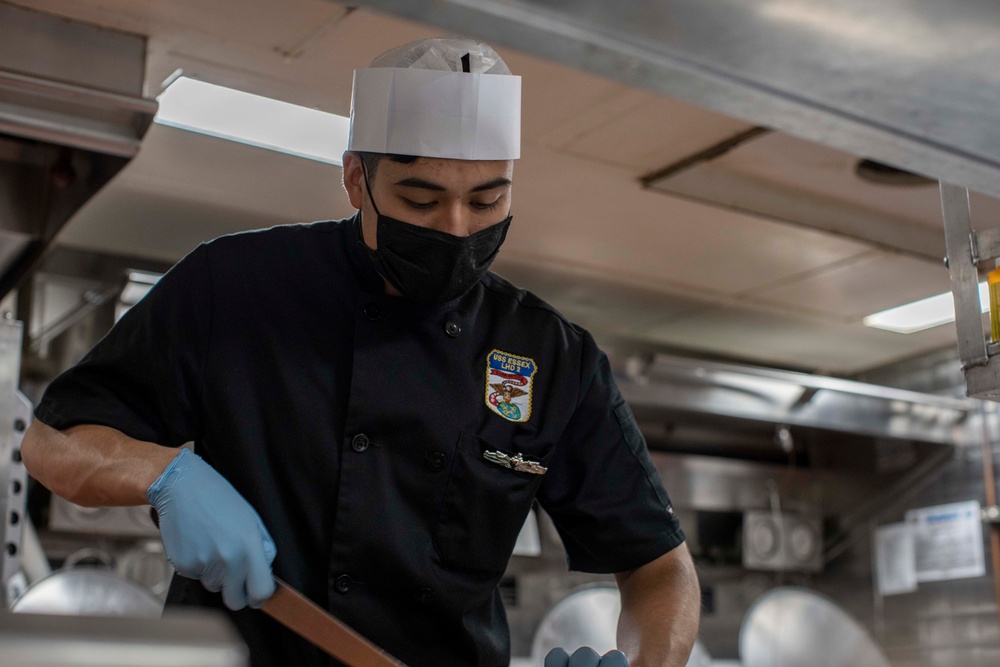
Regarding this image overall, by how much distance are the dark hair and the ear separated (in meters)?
0.02

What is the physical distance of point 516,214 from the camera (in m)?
3.50

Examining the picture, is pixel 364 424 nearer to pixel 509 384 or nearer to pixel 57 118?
pixel 509 384

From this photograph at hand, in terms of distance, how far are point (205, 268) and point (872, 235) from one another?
2.70m

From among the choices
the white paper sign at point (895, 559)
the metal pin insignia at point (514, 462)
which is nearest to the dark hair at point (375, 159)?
the metal pin insignia at point (514, 462)

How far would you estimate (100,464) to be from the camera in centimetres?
118

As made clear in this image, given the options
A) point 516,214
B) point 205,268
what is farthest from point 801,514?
point 205,268

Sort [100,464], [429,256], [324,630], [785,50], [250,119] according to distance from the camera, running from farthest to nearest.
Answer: [250,119] → [429,256] → [100,464] → [324,630] → [785,50]

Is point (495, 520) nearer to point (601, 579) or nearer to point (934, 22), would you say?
point (934, 22)

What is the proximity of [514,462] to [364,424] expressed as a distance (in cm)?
19

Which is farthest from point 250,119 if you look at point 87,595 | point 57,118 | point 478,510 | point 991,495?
point 991,495

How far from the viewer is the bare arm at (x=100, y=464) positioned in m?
1.18

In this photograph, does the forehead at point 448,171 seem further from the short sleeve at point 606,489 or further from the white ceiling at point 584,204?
the white ceiling at point 584,204

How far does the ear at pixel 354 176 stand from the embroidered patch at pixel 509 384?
9.9 inches

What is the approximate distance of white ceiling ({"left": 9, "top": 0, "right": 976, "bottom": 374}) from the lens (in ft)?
8.23
